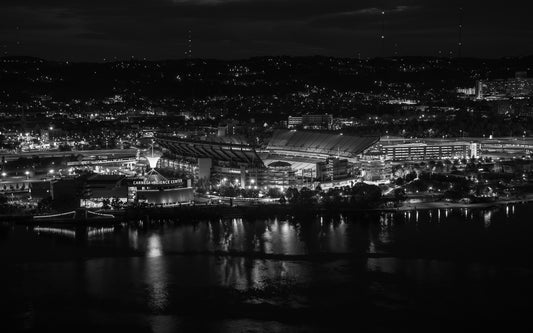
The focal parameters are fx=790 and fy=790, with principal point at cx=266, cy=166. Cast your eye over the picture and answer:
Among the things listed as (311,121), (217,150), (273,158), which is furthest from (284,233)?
(311,121)

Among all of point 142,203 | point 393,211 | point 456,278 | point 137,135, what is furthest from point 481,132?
point 456,278

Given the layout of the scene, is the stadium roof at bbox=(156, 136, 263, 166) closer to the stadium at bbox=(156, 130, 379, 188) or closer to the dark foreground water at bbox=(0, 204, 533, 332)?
the stadium at bbox=(156, 130, 379, 188)

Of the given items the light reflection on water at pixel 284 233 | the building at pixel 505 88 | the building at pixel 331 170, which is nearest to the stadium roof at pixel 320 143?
the building at pixel 331 170

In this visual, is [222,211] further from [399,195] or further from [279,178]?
[399,195]

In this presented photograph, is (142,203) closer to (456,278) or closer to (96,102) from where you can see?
(456,278)

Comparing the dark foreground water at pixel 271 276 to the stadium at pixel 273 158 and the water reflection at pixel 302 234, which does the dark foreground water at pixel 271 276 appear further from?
the stadium at pixel 273 158

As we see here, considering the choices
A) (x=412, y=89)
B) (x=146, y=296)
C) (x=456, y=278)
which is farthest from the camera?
(x=412, y=89)

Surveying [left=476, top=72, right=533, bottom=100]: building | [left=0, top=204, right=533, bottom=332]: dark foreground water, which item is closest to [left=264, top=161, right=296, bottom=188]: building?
[left=0, top=204, right=533, bottom=332]: dark foreground water
